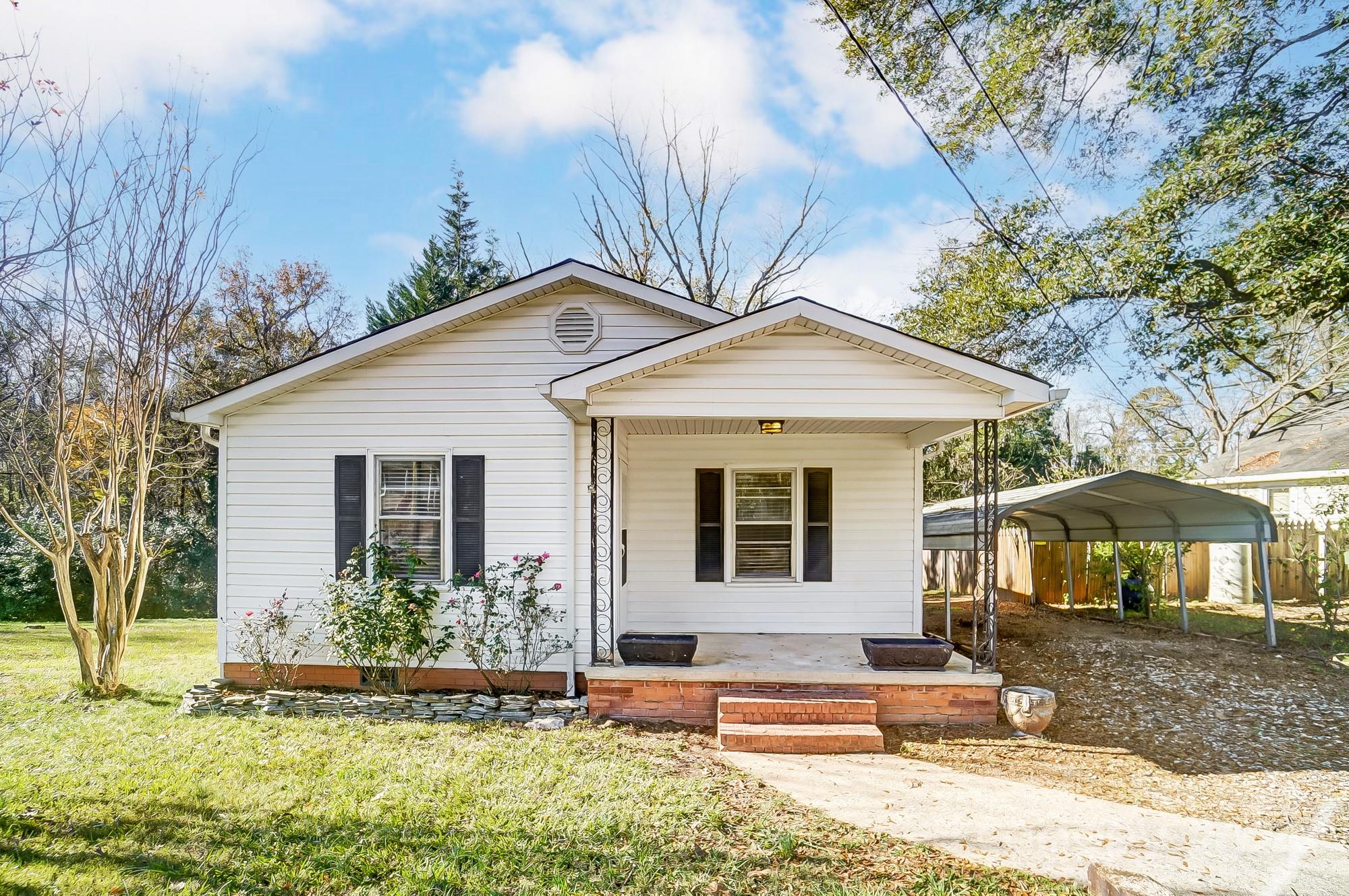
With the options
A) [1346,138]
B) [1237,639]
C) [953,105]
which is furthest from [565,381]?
[1346,138]

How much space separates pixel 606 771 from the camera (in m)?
5.10

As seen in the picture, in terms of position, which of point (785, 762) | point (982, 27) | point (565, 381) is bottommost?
point (785, 762)

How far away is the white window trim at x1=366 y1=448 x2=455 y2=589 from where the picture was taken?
24.8 ft

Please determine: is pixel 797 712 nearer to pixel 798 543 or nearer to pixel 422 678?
pixel 798 543

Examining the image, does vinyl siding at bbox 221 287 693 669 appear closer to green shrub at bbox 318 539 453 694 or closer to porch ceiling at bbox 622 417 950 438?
green shrub at bbox 318 539 453 694

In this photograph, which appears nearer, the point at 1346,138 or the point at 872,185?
the point at 1346,138

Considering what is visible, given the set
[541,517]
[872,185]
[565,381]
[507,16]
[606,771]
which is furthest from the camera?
[872,185]

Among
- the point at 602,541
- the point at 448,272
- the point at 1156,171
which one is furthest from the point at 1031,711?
the point at 448,272

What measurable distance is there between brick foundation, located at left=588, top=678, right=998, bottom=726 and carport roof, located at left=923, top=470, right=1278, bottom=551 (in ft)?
8.14

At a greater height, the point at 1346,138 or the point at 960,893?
the point at 1346,138

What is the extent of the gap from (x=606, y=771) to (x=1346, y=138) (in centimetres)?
1505

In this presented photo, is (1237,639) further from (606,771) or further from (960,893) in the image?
(606,771)

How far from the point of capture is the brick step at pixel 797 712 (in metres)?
6.11

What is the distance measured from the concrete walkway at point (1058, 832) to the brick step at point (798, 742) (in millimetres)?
415
